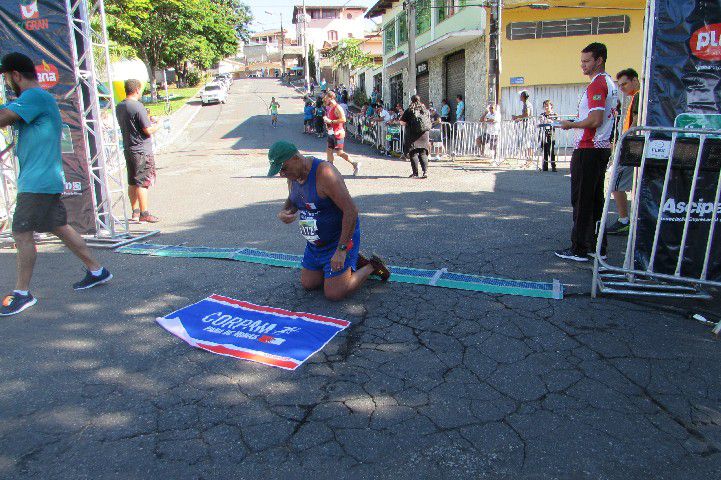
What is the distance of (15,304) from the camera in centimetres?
438

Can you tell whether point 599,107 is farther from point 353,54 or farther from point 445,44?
point 353,54

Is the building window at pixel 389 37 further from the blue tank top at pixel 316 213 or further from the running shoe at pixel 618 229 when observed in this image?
the blue tank top at pixel 316 213

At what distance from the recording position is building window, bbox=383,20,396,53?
31.3 meters

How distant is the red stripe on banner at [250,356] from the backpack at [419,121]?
329 inches

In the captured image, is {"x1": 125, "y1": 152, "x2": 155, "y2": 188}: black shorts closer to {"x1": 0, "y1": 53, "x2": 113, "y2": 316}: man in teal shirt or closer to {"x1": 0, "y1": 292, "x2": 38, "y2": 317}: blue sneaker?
{"x1": 0, "y1": 53, "x2": 113, "y2": 316}: man in teal shirt

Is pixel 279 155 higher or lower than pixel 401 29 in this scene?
lower

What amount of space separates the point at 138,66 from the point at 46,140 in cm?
1372

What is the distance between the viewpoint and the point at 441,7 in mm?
21438

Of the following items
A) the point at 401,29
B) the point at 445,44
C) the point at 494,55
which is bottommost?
the point at 494,55

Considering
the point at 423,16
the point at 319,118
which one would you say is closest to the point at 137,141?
the point at 319,118

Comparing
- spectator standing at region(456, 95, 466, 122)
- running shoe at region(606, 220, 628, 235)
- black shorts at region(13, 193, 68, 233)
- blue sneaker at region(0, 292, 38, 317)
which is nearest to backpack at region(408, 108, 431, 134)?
running shoe at region(606, 220, 628, 235)

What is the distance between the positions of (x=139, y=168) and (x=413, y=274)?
459 cm

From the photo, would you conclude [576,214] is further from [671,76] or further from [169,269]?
[169,269]

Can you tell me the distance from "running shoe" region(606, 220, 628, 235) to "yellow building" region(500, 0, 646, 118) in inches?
506
